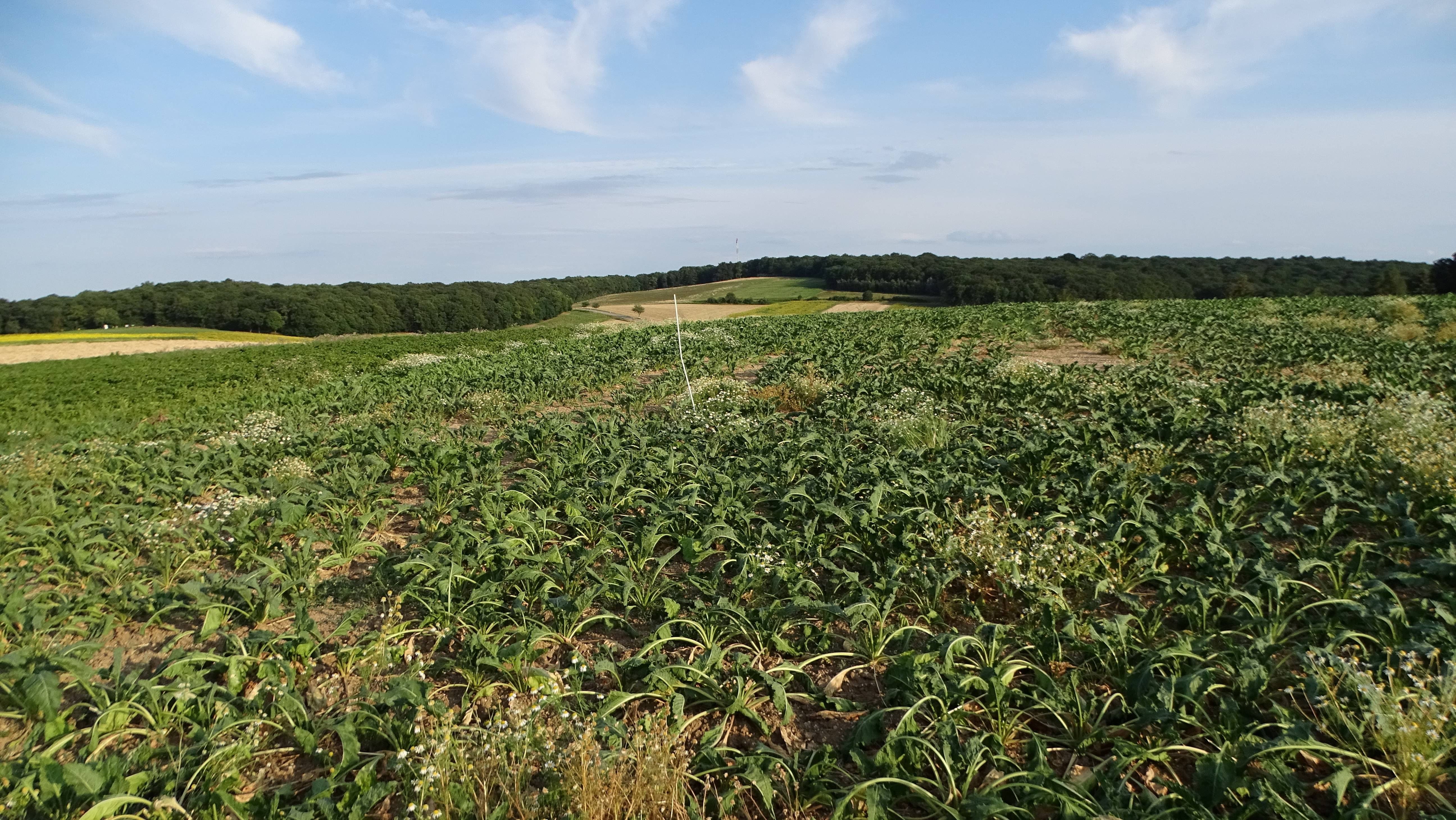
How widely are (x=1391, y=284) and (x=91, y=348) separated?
81041 mm

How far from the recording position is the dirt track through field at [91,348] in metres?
35.5

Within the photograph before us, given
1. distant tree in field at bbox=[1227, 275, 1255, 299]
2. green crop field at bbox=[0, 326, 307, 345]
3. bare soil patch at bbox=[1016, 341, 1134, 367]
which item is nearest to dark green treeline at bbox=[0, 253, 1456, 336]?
distant tree in field at bbox=[1227, 275, 1255, 299]

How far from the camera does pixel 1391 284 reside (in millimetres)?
43906

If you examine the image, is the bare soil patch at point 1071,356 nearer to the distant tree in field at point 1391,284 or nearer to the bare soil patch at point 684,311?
the bare soil patch at point 684,311

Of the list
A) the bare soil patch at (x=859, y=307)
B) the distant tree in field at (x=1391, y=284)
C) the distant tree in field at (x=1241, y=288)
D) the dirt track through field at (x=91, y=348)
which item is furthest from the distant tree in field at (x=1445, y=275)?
→ the dirt track through field at (x=91, y=348)

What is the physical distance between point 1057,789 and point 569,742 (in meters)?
2.27

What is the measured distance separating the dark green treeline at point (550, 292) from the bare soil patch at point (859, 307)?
5.46 metres

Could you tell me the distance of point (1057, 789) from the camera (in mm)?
2900

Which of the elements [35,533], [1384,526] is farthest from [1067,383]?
[35,533]

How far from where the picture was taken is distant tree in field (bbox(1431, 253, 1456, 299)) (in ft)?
136

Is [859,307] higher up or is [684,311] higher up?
[684,311]

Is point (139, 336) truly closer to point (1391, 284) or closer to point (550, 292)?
point (550, 292)

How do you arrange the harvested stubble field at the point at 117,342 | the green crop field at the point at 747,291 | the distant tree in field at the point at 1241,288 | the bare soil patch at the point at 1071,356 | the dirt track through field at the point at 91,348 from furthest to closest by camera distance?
the green crop field at the point at 747,291
the distant tree in field at the point at 1241,288
the harvested stubble field at the point at 117,342
the dirt track through field at the point at 91,348
the bare soil patch at the point at 1071,356

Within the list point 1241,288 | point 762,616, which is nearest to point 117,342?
point 762,616
